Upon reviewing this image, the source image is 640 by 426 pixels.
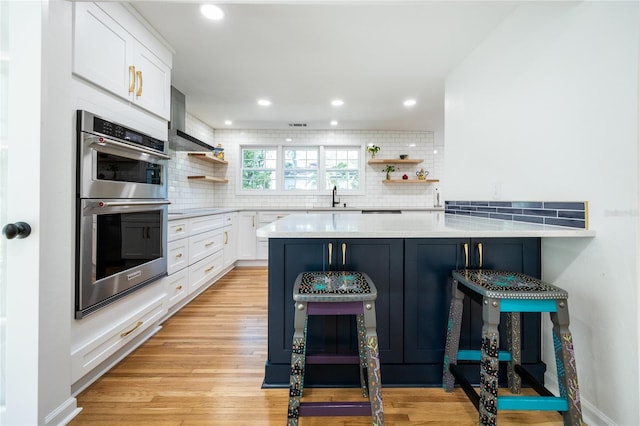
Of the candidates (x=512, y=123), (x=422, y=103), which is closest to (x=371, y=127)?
(x=422, y=103)

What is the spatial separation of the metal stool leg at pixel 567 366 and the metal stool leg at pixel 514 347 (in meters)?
0.32

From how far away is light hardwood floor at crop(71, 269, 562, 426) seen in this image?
1422 millimetres

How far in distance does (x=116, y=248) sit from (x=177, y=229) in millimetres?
973

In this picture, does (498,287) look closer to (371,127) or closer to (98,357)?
(98,357)

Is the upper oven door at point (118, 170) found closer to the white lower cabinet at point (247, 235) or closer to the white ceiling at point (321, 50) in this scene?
the white ceiling at point (321, 50)

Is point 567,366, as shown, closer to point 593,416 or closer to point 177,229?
point 593,416

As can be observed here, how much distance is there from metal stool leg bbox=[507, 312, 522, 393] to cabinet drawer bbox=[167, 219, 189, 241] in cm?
259

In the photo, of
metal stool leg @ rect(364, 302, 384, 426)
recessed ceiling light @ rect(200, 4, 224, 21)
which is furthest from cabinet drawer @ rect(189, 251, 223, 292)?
metal stool leg @ rect(364, 302, 384, 426)

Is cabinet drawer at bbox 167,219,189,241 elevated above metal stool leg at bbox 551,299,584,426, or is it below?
above

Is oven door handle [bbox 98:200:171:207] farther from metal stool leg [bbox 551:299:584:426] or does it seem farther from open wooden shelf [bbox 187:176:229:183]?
metal stool leg [bbox 551:299:584:426]

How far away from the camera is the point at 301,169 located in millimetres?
5273

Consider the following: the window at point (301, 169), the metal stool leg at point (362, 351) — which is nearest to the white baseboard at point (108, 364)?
the metal stool leg at point (362, 351)

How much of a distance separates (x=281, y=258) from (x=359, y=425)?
888 mm

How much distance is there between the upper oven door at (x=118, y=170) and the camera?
5.04 feet
